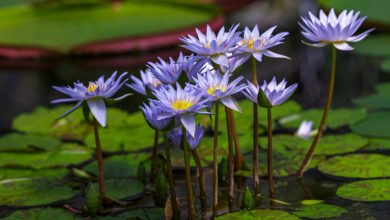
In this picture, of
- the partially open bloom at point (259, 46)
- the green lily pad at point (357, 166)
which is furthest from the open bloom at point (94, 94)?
the green lily pad at point (357, 166)

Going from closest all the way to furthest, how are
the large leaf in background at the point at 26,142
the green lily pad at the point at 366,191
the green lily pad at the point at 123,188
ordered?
1. the green lily pad at the point at 366,191
2. the green lily pad at the point at 123,188
3. the large leaf in background at the point at 26,142

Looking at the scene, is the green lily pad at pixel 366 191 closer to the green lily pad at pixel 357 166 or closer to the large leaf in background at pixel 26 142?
the green lily pad at pixel 357 166

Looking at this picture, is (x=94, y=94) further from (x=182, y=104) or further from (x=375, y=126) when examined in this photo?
(x=375, y=126)

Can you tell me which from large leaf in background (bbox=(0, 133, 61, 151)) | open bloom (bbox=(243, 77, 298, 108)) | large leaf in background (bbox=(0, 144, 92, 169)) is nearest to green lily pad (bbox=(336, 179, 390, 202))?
open bloom (bbox=(243, 77, 298, 108))

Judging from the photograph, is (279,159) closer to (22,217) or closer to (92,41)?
(22,217)

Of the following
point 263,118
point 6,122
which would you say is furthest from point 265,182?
point 6,122

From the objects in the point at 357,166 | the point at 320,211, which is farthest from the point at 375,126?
the point at 320,211

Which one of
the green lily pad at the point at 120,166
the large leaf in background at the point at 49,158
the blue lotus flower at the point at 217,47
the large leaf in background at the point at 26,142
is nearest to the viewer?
the blue lotus flower at the point at 217,47
